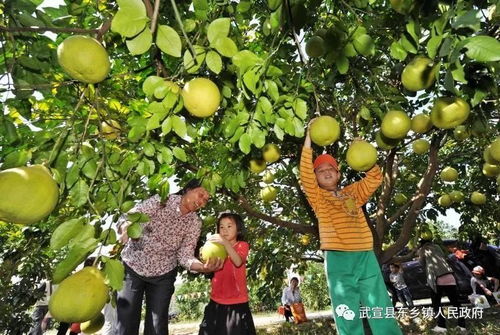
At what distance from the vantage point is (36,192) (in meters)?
1.25

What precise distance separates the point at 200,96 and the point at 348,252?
2314 mm

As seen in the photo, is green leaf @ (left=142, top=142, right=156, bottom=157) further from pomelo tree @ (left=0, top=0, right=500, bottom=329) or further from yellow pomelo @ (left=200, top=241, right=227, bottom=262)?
yellow pomelo @ (left=200, top=241, right=227, bottom=262)

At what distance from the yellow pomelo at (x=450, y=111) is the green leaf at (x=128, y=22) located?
1738 millimetres

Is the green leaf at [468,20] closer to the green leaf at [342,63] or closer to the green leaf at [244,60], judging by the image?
the green leaf at [244,60]

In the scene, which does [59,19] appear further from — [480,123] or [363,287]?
[363,287]

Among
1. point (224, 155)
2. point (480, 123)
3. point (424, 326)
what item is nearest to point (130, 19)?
point (224, 155)

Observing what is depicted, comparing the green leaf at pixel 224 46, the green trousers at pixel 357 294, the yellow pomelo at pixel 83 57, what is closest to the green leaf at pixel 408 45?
the green leaf at pixel 224 46

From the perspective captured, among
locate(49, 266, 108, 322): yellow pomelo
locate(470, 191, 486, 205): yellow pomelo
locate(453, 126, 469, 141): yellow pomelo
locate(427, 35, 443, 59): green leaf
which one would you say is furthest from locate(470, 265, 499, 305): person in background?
locate(49, 266, 108, 322): yellow pomelo

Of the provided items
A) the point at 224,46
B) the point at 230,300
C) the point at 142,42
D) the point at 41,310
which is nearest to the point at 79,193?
the point at 142,42

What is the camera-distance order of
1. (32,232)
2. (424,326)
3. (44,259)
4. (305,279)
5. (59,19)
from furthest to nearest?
(305,279)
(424,326)
(44,259)
(32,232)
(59,19)

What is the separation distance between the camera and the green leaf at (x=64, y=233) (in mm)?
1213

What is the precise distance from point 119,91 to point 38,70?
1199 millimetres

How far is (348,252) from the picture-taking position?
3.31 m

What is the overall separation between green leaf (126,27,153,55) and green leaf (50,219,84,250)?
602mm
